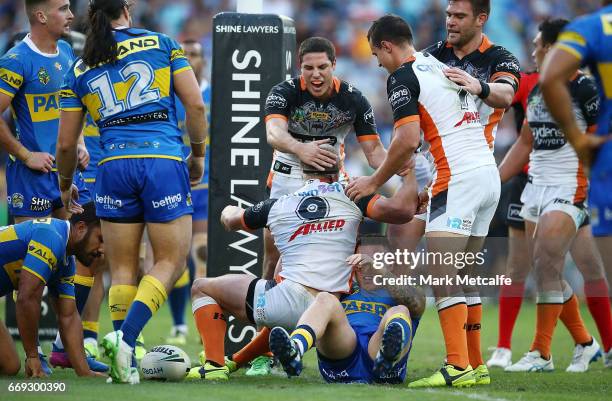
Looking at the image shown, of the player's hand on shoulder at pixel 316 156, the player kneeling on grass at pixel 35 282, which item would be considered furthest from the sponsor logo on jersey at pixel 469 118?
the player kneeling on grass at pixel 35 282

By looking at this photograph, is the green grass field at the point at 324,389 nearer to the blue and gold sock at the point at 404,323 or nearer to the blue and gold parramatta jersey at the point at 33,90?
the blue and gold sock at the point at 404,323

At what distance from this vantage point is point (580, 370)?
28.7 ft

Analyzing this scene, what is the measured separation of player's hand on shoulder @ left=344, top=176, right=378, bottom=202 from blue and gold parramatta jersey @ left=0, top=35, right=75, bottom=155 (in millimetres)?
2735

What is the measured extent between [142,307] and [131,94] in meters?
1.43

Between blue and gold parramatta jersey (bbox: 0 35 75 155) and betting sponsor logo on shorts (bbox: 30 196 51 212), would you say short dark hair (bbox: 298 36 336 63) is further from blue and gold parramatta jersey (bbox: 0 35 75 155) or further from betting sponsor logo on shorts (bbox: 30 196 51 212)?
betting sponsor logo on shorts (bbox: 30 196 51 212)

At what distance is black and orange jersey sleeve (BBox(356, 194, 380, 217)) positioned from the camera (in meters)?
7.03

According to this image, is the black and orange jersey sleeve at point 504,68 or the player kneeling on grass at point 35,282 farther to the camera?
the black and orange jersey sleeve at point 504,68

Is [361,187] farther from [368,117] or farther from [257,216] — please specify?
[368,117]

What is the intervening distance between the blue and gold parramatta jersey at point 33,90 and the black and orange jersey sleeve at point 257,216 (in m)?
2.04

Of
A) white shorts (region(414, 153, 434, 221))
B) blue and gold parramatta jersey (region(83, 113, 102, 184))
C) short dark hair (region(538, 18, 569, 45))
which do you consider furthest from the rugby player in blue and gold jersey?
short dark hair (region(538, 18, 569, 45))

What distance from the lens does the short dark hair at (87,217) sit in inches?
325

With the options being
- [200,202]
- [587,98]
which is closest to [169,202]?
[587,98]

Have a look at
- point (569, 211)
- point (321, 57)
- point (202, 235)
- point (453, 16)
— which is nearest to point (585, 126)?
point (569, 211)

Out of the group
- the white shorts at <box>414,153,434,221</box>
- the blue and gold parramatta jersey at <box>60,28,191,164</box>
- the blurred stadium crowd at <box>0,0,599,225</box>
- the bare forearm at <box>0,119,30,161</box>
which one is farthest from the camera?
the blurred stadium crowd at <box>0,0,599,225</box>
